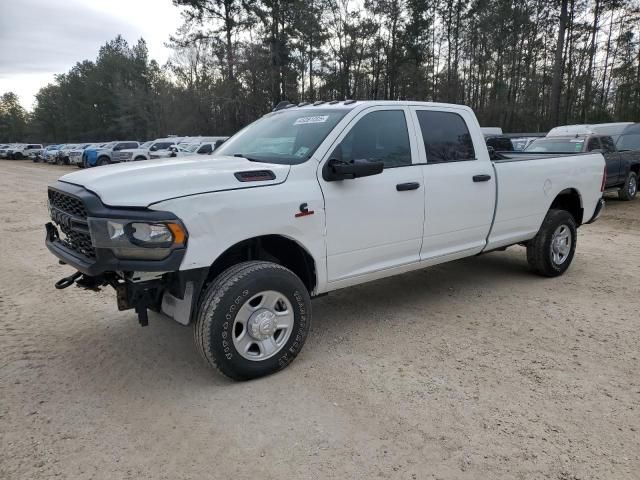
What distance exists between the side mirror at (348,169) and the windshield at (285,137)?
0.67 feet

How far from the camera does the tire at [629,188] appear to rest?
1304cm

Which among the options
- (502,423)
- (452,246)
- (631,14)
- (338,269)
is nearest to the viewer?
(502,423)

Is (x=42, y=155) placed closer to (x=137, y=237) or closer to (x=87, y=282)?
(x=87, y=282)

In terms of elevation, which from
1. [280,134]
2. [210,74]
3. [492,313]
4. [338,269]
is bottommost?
[492,313]

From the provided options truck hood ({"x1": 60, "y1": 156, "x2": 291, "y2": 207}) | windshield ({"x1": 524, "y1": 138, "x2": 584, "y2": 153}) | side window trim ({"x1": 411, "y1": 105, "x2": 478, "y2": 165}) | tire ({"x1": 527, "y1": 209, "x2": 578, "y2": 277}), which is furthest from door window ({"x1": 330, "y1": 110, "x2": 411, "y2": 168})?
windshield ({"x1": 524, "y1": 138, "x2": 584, "y2": 153})

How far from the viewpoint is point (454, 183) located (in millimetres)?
4562

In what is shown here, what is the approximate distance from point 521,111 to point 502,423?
42.6m

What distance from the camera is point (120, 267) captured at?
2973mm

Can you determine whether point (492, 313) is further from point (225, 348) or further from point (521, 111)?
point (521, 111)

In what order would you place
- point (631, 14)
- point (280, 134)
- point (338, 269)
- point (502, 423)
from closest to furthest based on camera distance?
point (502, 423) < point (338, 269) < point (280, 134) < point (631, 14)

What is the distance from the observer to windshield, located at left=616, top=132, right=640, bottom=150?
1401 centimetres

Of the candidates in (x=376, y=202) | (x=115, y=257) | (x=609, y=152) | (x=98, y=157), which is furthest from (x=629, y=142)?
(x=98, y=157)

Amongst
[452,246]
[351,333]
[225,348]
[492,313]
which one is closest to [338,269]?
[351,333]

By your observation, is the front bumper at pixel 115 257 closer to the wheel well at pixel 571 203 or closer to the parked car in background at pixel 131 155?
the wheel well at pixel 571 203
